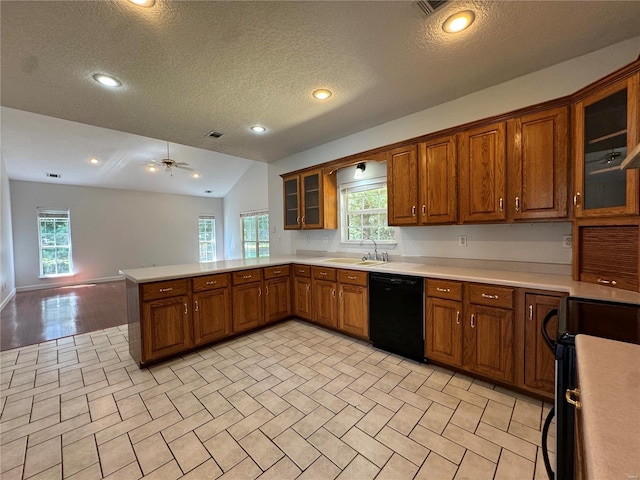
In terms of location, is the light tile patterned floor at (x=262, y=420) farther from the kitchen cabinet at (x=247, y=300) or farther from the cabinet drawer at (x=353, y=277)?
the cabinet drawer at (x=353, y=277)

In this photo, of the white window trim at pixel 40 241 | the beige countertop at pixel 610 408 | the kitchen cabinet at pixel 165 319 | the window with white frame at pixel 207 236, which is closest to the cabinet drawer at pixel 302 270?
the kitchen cabinet at pixel 165 319

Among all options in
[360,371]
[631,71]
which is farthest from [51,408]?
[631,71]

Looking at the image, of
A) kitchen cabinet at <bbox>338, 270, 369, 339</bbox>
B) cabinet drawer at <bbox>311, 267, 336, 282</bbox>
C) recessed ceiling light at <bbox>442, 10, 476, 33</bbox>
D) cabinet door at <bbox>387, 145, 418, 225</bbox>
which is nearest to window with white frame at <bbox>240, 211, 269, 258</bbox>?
cabinet drawer at <bbox>311, 267, 336, 282</bbox>

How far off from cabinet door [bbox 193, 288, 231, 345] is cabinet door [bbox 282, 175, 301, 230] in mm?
1610

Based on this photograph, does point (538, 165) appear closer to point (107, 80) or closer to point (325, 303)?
point (325, 303)

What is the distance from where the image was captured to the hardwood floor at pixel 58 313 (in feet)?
11.9

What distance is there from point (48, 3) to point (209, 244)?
8392 millimetres

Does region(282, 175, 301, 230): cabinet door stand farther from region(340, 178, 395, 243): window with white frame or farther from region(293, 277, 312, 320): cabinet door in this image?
region(293, 277, 312, 320): cabinet door

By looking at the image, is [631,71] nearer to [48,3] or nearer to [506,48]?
[506,48]

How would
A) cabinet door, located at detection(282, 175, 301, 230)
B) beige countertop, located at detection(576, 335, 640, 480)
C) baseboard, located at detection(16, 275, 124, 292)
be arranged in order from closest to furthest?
1. beige countertop, located at detection(576, 335, 640, 480)
2. cabinet door, located at detection(282, 175, 301, 230)
3. baseboard, located at detection(16, 275, 124, 292)

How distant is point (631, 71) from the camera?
5.41 ft

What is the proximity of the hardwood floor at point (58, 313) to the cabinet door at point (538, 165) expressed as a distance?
5.35 m

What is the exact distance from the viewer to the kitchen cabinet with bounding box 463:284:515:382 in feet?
6.95

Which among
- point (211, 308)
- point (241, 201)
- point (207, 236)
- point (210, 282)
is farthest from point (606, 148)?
point (207, 236)
